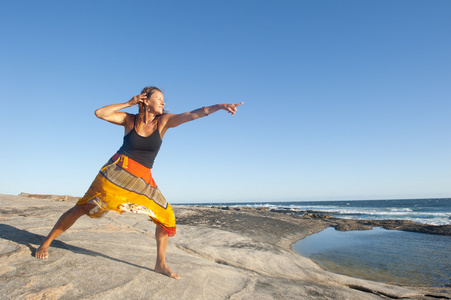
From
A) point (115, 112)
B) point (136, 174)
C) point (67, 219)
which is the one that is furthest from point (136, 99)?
point (67, 219)

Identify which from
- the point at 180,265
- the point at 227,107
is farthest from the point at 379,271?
→ the point at 227,107

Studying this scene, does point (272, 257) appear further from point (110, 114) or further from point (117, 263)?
point (110, 114)

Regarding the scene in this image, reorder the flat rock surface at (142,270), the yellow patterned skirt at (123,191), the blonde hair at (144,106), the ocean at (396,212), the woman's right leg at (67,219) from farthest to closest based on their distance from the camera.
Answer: the ocean at (396,212) → the blonde hair at (144,106) → the woman's right leg at (67,219) → the yellow patterned skirt at (123,191) → the flat rock surface at (142,270)

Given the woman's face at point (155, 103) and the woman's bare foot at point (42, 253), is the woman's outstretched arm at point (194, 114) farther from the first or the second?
the woman's bare foot at point (42, 253)

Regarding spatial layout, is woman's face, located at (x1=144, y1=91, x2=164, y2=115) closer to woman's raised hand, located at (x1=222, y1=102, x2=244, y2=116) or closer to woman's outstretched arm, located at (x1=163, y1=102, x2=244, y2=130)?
woman's outstretched arm, located at (x1=163, y1=102, x2=244, y2=130)

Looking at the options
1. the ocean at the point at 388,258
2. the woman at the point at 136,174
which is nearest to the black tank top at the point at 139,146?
the woman at the point at 136,174

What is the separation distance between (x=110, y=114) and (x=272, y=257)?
3.98 meters

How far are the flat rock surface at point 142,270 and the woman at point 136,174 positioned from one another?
0.88 feet

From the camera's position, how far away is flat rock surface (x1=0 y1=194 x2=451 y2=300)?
218 centimetres

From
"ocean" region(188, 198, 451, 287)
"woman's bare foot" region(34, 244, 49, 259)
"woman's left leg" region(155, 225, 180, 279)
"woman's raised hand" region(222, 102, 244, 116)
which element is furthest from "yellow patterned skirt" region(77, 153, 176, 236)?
"ocean" region(188, 198, 451, 287)

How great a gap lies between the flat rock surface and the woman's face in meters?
1.70

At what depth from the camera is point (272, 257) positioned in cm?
499

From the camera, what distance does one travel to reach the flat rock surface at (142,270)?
2176 mm

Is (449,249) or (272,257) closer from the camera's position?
(272,257)
